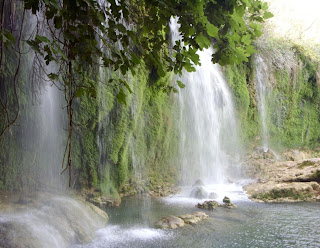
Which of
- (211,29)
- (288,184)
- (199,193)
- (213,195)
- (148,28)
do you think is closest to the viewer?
(211,29)

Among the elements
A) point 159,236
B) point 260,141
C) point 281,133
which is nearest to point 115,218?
point 159,236

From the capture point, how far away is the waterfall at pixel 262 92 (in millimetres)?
14109

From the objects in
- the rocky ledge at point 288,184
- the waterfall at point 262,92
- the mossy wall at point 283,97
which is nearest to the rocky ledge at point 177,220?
the rocky ledge at point 288,184

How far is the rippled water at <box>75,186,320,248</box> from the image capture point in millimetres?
5133

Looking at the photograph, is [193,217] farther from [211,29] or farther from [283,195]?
[211,29]

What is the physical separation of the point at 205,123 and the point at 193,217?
5.53 meters

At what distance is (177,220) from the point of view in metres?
6.09

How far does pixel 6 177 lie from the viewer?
6.71 meters

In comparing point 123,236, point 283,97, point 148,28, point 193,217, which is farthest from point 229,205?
point 283,97

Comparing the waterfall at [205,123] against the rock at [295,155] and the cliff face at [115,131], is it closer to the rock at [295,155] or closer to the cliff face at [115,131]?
the cliff face at [115,131]

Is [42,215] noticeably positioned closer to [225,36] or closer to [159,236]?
[159,236]

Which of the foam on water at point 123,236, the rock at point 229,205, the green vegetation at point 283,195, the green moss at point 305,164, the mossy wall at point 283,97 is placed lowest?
the foam on water at point 123,236

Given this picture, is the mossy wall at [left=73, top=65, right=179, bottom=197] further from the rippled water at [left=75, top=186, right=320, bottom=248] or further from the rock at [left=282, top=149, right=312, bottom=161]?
the rock at [left=282, top=149, right=312, bottom=161]

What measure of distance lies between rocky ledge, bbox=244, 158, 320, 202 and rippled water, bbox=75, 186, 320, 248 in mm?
631
